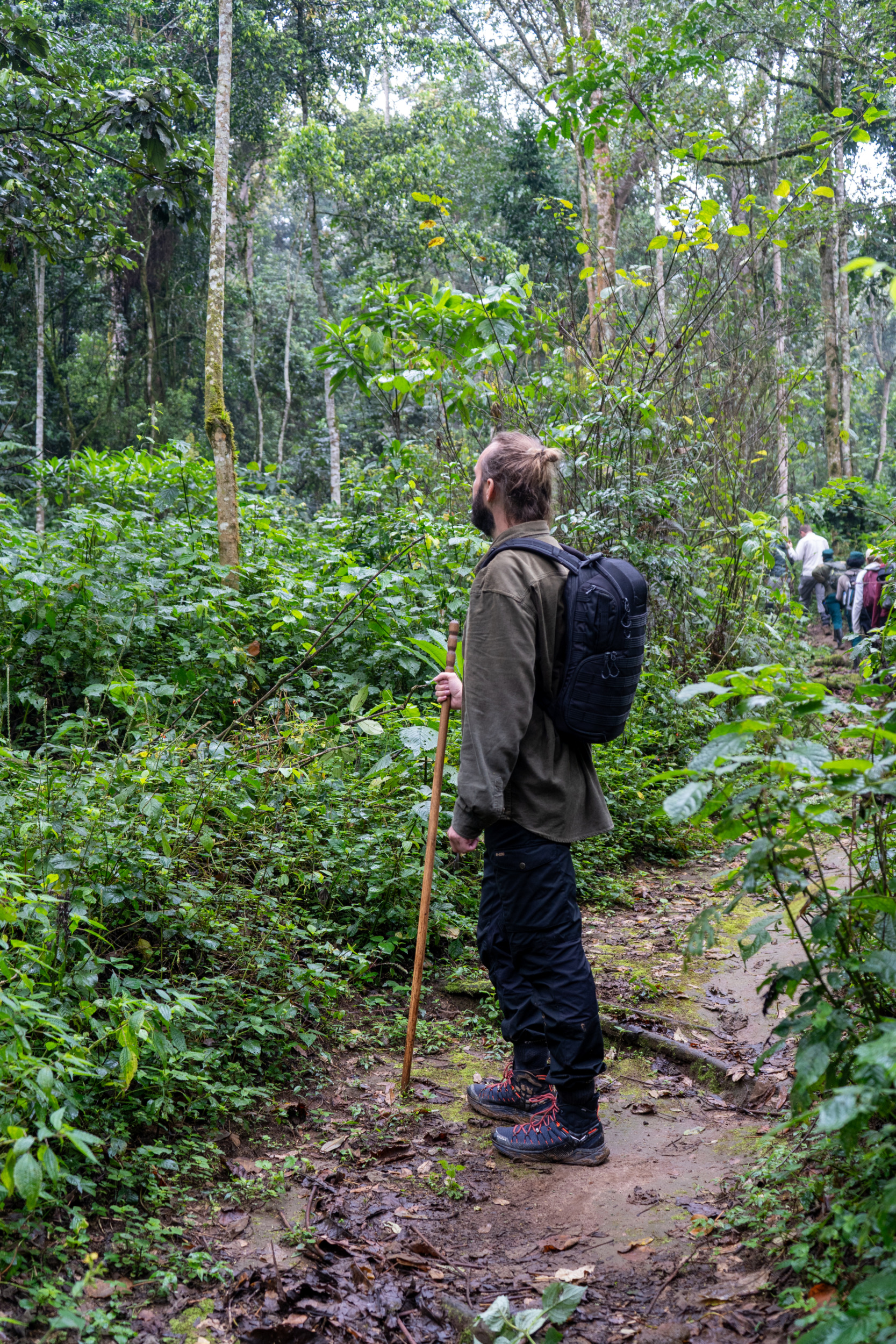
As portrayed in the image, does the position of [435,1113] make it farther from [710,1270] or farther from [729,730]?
[729,730]

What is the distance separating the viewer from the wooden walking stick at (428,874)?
11.7ft

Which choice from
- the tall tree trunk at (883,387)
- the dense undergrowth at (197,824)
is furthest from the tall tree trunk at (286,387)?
the tall tree trunk at (883,387)

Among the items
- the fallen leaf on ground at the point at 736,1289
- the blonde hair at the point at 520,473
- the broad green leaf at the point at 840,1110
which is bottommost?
the fallen leaf on ground at the point at 736,1289

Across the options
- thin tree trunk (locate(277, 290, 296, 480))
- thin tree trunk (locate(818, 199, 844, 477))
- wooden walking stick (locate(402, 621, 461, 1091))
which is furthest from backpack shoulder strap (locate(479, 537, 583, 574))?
thin tree trunk (locate(277, 290, 296, 480))

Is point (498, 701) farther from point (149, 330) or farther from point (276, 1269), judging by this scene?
point (149, 330)

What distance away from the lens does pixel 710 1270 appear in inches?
93.3

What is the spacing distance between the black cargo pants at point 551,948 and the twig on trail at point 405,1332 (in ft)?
3.15

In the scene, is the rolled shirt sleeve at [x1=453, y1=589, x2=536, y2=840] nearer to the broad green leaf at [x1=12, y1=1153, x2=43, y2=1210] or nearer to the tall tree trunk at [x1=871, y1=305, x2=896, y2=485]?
the broad green leaf at [x1=12, y1=1153, x2=43, y2=1210]

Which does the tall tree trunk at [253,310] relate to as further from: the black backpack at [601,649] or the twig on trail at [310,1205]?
the twig on trail at [310,1205]

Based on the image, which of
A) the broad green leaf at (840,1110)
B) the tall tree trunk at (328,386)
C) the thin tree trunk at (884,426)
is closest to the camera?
the broad green leaf at (840,1110)

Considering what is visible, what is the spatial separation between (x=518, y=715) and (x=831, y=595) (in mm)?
14551

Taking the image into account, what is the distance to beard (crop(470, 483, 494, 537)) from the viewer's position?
3.41 metres

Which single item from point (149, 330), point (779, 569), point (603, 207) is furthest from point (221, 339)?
point (149, 330)

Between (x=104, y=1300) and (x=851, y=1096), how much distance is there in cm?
184
